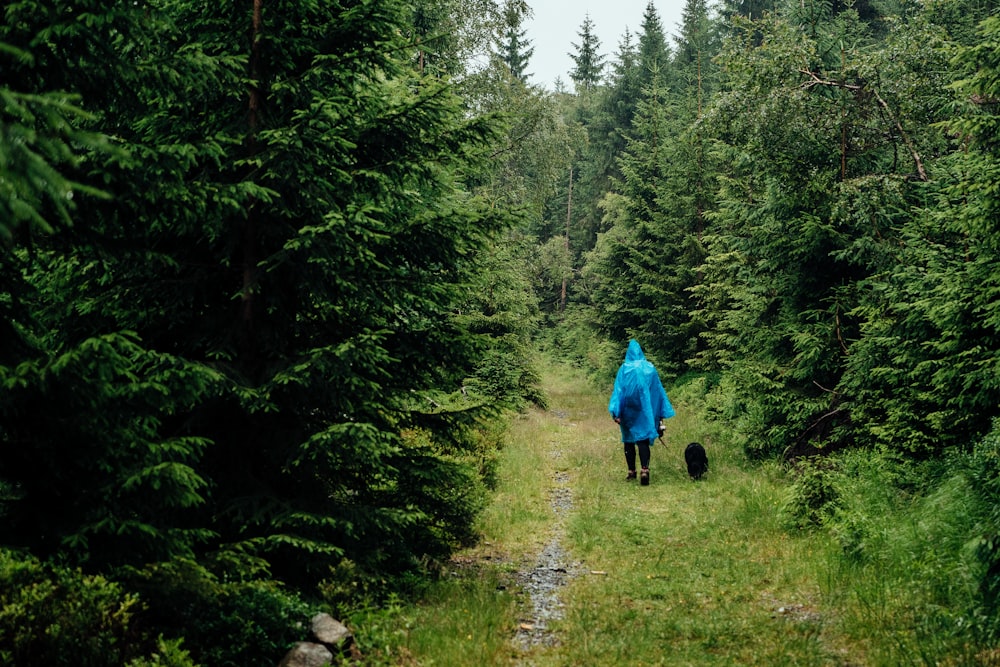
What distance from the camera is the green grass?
5617 mm

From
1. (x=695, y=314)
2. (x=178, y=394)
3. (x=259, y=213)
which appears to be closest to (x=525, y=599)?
(x=178, y=394)

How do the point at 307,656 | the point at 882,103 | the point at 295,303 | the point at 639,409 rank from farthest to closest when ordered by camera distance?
the point at 639,409, the point at 882,103, the point at 295,303, the point at 307,656

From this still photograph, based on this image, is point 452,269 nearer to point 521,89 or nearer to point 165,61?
point 165,61

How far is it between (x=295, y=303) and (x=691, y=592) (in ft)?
17.1

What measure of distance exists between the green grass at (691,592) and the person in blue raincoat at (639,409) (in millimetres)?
1060

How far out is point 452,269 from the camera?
7.26 meters

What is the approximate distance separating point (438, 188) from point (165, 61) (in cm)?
303

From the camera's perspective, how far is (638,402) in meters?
12.9

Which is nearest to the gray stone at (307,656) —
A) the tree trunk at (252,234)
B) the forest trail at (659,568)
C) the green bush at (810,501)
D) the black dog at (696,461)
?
the forest trail at (659,568)

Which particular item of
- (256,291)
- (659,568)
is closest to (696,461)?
(659,568)

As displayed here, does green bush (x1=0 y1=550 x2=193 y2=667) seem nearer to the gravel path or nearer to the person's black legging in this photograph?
the gravel path

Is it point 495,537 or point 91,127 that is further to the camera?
point 495,537

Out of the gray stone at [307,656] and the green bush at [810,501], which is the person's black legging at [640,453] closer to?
the green bush at [810,501]

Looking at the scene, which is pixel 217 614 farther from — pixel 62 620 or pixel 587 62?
pixel 587 62
